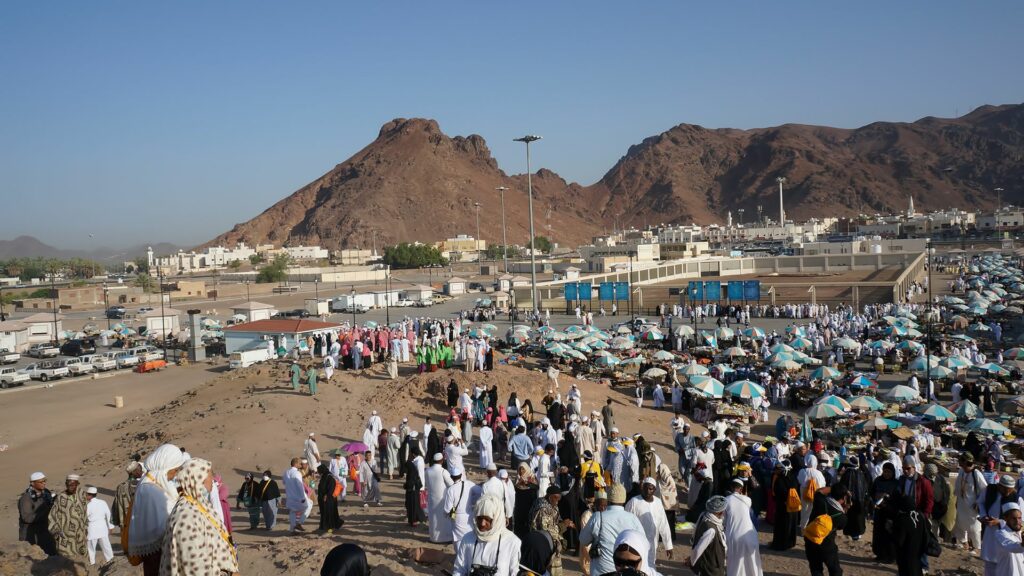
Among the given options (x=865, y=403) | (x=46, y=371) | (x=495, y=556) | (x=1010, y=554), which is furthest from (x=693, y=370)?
(x=46, y=371)

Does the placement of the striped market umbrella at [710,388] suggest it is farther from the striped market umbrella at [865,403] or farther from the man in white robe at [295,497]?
the man in white robe at [295,497]

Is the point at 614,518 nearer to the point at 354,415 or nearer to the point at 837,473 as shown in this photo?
the point at 837,473

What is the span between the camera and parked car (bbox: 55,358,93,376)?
2948cm

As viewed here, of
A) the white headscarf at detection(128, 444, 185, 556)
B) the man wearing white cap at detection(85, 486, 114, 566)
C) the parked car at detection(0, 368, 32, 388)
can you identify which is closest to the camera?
the white headscarf at detection(128, 444, 185, 556)

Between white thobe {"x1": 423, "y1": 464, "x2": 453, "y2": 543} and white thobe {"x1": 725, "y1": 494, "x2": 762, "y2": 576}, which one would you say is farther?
white thobe {"x1": 423, "y1": 464, "x2": 453, "y2": 543}

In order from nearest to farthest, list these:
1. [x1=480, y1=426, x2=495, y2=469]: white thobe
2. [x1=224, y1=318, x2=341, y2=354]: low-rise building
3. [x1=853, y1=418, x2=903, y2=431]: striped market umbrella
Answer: [x1=480, y1=426, x2=495, y2=469]: white thobe → [x1=853, y1=418, x2=903, y2=431]: striped market umbrella → [x1=224, y1=318, x2=341, y2=354]: low-rise building

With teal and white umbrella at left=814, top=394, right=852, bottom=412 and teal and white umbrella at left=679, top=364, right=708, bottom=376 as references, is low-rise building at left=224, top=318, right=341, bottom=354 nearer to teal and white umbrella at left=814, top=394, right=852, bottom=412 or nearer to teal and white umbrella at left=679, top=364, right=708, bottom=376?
teal and white umbrella at left=679, top=364, right=708, bottom=376

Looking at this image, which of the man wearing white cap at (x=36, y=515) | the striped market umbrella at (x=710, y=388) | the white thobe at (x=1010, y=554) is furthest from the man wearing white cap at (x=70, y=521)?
the striped market umbrella at (x=710, y=388)

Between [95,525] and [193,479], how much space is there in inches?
223

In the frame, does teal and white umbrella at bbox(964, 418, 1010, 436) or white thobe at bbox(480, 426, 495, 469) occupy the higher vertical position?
white thobe at bbox(480, 426, 495, 469)

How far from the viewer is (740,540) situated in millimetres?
6156

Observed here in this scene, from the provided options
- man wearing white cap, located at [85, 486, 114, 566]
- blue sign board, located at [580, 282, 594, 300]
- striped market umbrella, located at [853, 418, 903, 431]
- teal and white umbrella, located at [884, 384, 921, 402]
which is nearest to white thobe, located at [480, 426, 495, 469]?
man wearing white cap, located at [85, 486, 114, 566]

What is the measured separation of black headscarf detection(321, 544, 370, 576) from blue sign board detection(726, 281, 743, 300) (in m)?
34.6

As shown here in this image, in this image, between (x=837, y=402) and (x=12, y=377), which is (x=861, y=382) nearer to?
(x=837, y=402)
